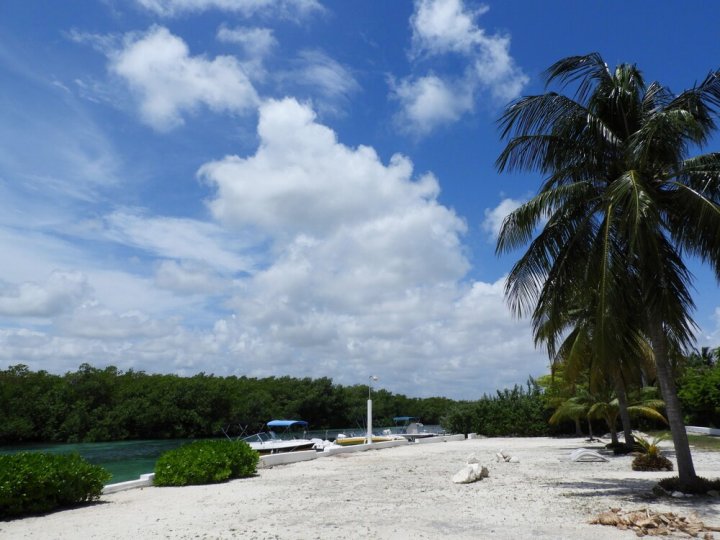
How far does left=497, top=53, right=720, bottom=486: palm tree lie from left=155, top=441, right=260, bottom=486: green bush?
864 centimetres

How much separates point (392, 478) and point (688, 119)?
417 inches

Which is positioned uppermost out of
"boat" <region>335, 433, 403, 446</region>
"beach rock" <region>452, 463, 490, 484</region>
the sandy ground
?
"boat" <region>335, 433, 403, 446</region>

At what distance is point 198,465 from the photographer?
14.8 metres

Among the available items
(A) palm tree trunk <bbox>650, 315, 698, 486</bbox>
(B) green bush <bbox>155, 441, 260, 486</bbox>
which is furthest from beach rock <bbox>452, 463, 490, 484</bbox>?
Answer: (B) green bush <bbox>155, 441, 260, 486</bbox>

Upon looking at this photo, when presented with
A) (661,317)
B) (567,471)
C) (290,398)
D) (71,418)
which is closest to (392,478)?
(567,471)

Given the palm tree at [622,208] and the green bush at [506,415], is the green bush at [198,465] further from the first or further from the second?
the green bush at [506,415]

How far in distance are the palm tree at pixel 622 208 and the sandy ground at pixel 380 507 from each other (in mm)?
2551

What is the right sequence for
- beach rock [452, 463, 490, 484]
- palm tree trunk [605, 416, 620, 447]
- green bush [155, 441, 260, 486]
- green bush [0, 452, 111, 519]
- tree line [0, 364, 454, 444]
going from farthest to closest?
tree line [0, 364, 454, 444] → palm tree trunk [605, 416, 620, 447] → green bush [155, 441, 260, 486] → beach rock [452, 463, 490, 484] → green bush [0, 452, 111, 519]

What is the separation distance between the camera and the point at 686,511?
905 cm

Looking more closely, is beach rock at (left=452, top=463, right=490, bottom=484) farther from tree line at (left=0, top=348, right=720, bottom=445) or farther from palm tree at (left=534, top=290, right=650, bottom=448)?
tree line at (left=0, top=348, right=720, bottom=445)

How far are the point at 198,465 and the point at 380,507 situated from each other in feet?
20.7

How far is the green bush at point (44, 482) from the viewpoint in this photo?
10164 mm

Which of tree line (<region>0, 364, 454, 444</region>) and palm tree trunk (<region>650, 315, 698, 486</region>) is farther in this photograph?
tree line (<region>0, 364, 454, 444</region>)

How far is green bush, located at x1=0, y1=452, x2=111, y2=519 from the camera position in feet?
33.3
